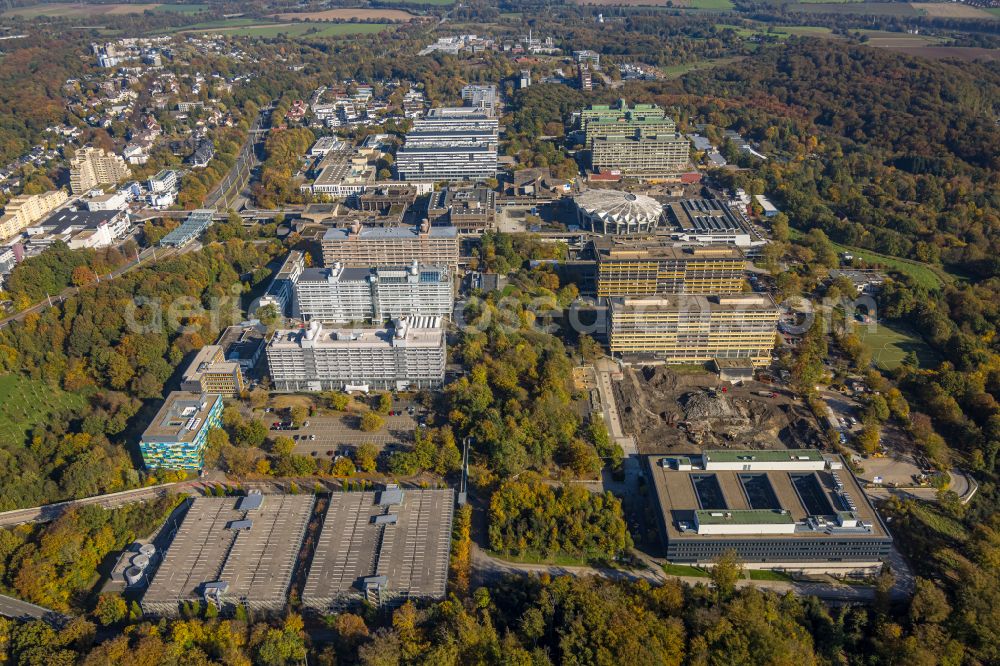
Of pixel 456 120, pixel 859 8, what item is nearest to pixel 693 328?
pixel 456 120

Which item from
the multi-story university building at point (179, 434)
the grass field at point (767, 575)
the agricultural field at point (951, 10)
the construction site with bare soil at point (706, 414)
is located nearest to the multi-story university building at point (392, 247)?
the construction site with bare soil at point (706, 414)

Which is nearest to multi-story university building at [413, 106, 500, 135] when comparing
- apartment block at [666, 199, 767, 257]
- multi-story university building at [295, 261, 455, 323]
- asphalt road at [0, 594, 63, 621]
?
apartment block at [666, 199, 767, 257]

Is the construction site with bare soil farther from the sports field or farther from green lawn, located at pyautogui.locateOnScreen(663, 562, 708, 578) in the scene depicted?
the sports field

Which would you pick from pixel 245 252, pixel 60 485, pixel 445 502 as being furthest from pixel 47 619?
pixel 245 252

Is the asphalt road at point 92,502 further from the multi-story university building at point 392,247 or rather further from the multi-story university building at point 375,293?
the multi-story university building at point 392,247

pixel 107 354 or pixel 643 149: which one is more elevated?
pixel 643 149

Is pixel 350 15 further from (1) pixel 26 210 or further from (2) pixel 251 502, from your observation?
(2) pixel 251 502
